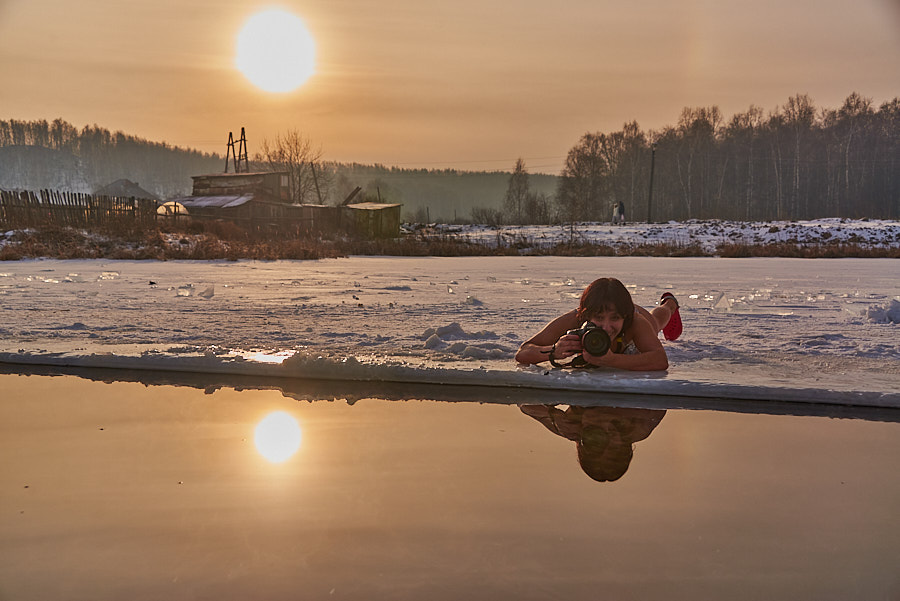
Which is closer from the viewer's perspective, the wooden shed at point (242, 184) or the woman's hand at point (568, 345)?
the woman's hand at point (568, 345)

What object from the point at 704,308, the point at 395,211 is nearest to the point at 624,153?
the point at 395,211

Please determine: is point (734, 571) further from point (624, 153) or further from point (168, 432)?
point (624, 153)

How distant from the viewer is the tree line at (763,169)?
5566 centimetres

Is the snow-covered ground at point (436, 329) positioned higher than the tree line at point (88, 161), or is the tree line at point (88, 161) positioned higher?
the tree line at point (88, 161)

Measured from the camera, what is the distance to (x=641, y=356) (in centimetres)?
387

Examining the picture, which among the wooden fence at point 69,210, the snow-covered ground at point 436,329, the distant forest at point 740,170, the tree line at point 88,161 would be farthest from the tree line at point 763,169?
the tree line at point 88,161

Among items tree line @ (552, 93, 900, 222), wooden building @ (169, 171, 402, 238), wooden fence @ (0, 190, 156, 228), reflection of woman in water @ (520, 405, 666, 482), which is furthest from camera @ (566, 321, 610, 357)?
tree line @ (552, 93, 900, 222)

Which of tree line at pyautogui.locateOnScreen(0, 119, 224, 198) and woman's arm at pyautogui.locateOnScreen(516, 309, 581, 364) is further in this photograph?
tree line at pyautogui.locateOnScreen(0, 119, 224, 198)

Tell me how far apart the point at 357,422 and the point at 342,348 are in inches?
58.6

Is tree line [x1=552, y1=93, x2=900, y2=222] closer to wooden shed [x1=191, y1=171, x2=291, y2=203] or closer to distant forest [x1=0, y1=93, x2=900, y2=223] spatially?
distant forest [x1=0, y1=93, x2=900, y2=223]

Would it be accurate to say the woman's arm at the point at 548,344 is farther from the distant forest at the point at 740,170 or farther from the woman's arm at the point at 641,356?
the distant forest at the point at 740,170

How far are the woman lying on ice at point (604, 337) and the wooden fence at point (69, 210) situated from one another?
18.2 meters

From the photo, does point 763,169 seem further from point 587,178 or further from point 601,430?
point 601,430

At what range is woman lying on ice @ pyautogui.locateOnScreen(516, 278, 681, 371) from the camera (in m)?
3.63
